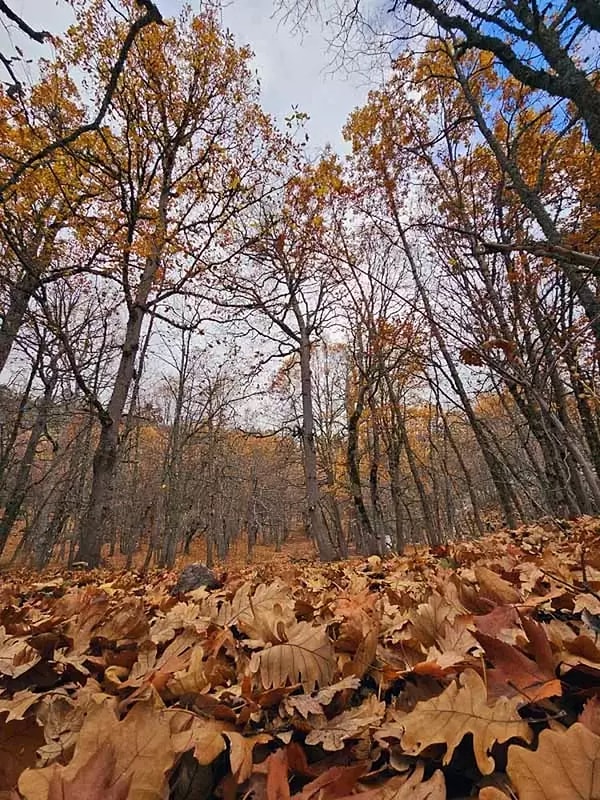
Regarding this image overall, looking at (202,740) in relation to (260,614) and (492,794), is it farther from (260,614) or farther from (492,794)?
(260,614)

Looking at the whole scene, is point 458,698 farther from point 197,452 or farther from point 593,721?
point 197,452

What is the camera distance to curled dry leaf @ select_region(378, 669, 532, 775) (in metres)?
0.57

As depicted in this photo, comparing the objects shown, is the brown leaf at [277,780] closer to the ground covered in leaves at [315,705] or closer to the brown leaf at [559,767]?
the ground covered in leaves at [315,705]

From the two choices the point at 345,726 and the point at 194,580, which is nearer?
the point at 345,726

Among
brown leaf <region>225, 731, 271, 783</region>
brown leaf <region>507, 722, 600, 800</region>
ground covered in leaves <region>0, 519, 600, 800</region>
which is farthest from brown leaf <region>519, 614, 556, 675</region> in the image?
brown leaf <region>225, 731, 271, 783</region>

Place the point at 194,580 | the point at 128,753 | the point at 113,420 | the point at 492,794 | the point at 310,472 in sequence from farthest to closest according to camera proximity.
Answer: the point at 310,472, the point at 113,420, the point at 194,580, the point at 128,753, the point at 492,794

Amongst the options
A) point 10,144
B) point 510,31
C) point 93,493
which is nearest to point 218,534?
point 93,493

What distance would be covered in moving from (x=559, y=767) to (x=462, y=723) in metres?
0.18

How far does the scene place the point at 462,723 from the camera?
0.60 m

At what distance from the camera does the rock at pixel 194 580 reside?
7.70 feet

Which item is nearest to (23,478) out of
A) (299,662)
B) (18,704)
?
(18,704)

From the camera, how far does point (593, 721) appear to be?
1.82 ft

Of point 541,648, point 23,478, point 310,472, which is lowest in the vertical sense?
point 541,648

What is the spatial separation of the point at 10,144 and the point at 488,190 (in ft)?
30.9
